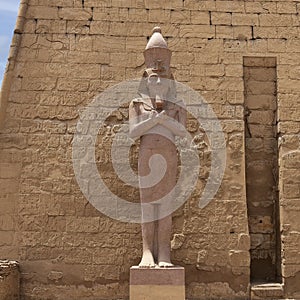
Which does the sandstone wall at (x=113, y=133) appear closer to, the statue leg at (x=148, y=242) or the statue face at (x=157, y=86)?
the statue leg at (x=148, y=242)

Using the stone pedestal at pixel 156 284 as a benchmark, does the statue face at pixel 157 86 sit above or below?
above

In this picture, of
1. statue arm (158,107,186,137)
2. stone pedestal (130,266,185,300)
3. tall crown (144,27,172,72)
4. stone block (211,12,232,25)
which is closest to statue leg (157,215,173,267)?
stone pedestal (130,266,185,300)

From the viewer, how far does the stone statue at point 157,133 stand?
554 cm

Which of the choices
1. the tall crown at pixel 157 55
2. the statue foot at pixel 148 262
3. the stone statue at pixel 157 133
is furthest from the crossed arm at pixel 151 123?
the statue foot at pixel 148 262

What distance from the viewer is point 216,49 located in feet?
25.2

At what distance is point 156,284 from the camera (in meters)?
5.22

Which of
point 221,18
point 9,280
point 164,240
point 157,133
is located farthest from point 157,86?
point 9,280

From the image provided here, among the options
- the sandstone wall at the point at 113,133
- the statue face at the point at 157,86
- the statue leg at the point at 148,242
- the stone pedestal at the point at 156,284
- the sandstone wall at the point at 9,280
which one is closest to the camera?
the stone pedestal at the point at 156,284

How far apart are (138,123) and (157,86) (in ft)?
1.44

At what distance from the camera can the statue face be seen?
5.72m

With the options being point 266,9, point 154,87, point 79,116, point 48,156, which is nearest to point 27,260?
point 48,156

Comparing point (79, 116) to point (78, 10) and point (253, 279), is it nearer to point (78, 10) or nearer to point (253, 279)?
point (78, 10)

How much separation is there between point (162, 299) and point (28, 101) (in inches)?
137

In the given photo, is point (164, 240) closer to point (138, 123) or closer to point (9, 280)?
point (138, 123)
